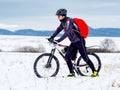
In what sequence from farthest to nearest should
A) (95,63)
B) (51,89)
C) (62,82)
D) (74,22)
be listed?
(95,63) → (74,22) → (62,82) → (51,89)

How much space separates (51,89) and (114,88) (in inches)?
56.2

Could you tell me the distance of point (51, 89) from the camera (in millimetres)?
11008

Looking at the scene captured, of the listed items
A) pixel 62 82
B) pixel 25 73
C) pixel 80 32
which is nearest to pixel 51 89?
pixel 62 82

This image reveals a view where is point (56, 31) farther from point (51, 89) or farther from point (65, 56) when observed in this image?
point (51, 89)

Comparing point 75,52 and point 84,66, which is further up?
point 75,52

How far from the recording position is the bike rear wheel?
1387cm

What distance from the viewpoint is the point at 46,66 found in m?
13.9

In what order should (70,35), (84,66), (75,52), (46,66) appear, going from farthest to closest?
1. (84,66)
2. (46,66)
3. (75,52)
4. (70,35)

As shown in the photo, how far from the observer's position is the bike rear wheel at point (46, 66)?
1387cm

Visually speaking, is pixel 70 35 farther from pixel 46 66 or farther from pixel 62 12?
A: pixel 46 66

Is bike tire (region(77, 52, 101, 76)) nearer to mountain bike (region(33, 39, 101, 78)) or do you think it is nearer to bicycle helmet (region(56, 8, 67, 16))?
mountain bike (region(33, 39, 101, 78))

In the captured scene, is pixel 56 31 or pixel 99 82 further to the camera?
pixel 56 31

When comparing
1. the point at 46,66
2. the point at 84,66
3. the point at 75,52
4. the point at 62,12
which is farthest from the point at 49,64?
the point at 62,12

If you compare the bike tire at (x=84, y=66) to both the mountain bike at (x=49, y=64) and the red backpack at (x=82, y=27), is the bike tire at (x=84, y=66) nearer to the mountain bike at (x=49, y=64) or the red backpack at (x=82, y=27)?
the mountain bike at (x=49, y=64)
